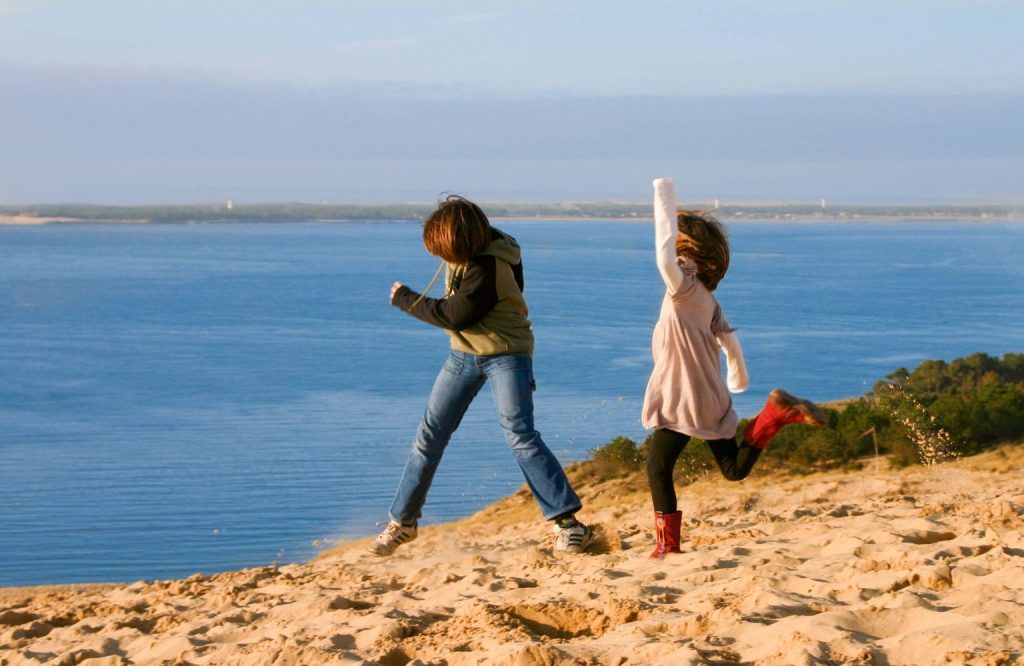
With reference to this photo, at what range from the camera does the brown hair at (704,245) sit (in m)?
5.97

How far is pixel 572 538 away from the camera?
6582mm

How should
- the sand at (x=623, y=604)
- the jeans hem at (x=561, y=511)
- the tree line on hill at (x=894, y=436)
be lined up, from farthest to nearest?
1. the tree line on hill at (x=894, y=436)
2. the jeans hem at (x=561, y=511)
3. the sand at (x=623, y=604)

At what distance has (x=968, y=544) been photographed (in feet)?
18.8

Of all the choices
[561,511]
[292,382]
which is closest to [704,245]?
[561,511]

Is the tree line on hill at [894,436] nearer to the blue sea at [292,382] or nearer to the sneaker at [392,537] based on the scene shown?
the blue sea at [292,382]

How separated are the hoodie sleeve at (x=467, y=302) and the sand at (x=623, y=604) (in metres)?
1.16

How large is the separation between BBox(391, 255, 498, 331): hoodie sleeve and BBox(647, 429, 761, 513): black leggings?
0.99 metres

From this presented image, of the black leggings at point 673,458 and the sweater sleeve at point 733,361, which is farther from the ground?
the sweater sleeve at point 733,361

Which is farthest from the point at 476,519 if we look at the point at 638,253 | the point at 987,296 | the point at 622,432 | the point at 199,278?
the point at 638,253

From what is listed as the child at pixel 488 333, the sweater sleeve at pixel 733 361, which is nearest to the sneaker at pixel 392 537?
the child at pixel 488 333

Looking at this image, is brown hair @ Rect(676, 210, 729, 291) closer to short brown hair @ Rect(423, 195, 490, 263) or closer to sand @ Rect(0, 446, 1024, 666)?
short brown hair @ Rect(423, 195, 490, 263)

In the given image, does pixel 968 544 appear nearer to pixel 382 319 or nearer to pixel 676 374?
pixel 676 374

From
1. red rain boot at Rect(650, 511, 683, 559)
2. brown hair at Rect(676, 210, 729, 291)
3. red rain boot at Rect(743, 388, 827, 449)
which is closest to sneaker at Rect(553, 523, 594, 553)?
red rain boot at Rect(650, 511, 683, 559)

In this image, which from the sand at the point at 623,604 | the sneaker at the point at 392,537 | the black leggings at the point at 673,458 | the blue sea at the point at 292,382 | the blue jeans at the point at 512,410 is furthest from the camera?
the blue sea at the point at 292,382
